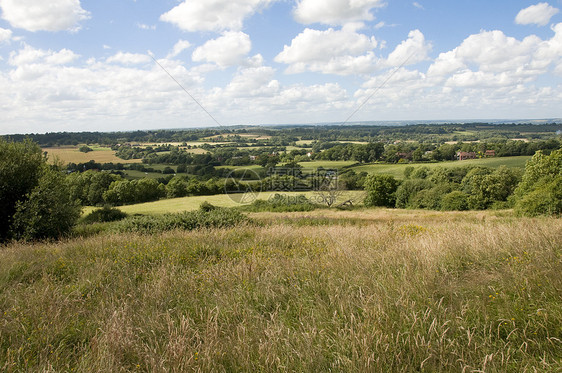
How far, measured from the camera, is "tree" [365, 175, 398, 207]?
57.2 metres

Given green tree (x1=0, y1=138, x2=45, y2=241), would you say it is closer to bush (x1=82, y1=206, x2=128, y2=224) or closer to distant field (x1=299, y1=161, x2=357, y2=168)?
bush (x1=82, y1=206, x2=128, y2=224)

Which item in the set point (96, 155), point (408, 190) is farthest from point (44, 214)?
point (96, 155)

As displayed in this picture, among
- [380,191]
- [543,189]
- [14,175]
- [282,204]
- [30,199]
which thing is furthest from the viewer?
[380,191]

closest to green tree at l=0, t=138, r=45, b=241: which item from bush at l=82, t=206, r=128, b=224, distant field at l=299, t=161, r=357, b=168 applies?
bush at l=82, t=206, r=128, b=224

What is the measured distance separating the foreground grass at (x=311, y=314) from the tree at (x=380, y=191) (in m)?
54.0

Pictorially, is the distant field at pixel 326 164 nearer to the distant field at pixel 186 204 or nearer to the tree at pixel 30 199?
the distant field at pixel 186 204

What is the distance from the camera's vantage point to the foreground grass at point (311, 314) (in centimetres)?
222

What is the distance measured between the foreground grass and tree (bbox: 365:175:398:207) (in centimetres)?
5404

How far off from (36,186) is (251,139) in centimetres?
5247

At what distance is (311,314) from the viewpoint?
112 inches

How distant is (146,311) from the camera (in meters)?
3.17

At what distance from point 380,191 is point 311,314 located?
5799 centimetres

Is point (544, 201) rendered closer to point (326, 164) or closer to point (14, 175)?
point (326, 164)

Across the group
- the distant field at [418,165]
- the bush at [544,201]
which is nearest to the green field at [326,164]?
the distant field at [418,165]
